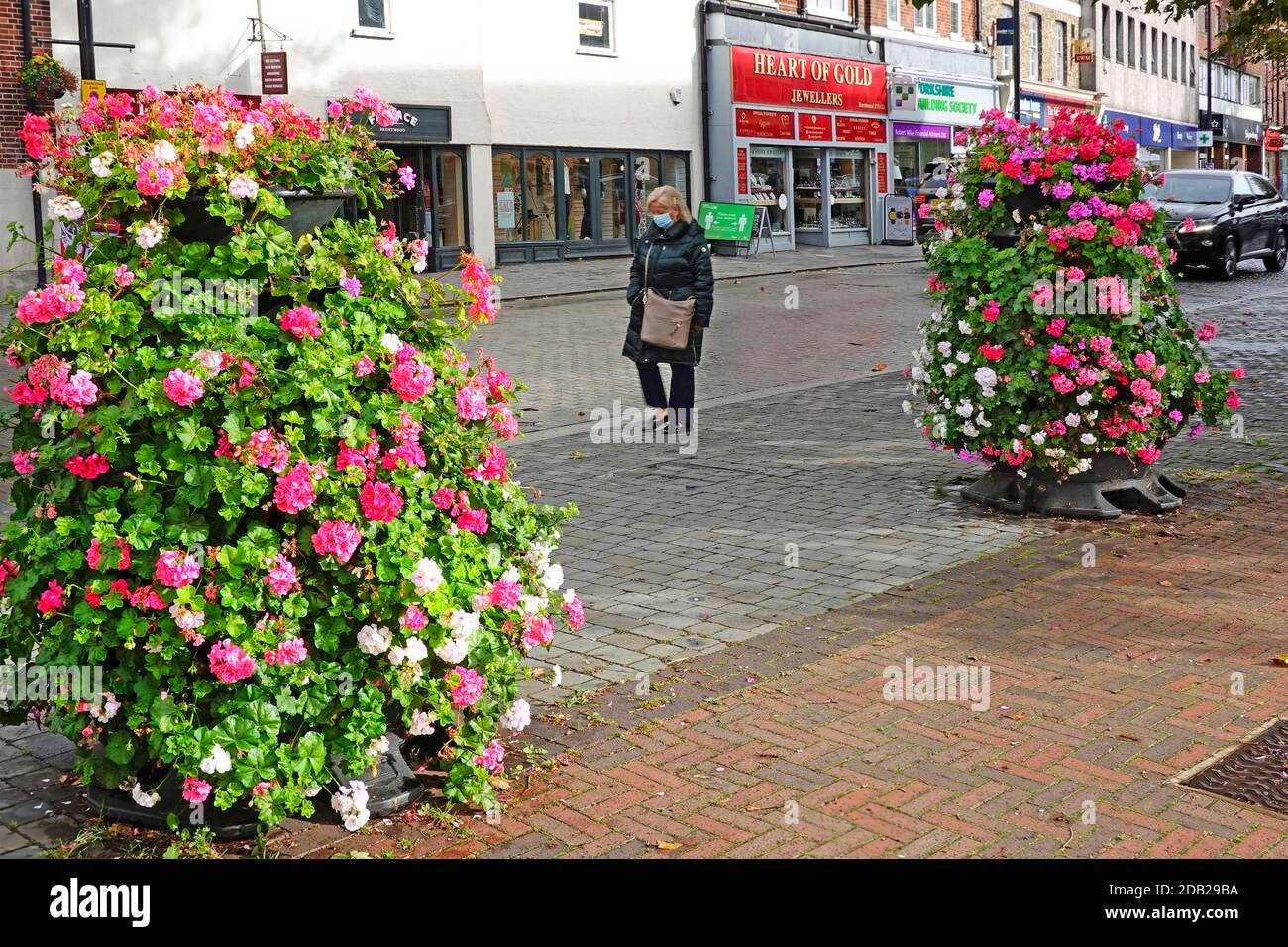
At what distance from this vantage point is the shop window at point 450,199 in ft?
87.2

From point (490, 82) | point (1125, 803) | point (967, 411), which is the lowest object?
point (1125, 803)

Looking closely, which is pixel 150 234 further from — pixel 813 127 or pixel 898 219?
pixel 898 219

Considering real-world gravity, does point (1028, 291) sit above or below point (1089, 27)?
below

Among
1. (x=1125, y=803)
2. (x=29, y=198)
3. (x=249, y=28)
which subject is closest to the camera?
(x=1125, y=803)

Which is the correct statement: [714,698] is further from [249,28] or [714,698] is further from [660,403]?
[249,28]

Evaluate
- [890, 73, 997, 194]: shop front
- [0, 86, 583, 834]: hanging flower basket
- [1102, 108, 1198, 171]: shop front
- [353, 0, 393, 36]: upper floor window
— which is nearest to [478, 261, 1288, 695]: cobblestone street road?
[0, 86, 583, 834]: hanging flower basket

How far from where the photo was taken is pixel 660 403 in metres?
11.0

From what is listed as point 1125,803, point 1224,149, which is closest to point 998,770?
point 1125,803

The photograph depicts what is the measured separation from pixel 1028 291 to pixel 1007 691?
3.05 metres

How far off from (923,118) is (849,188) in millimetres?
3924

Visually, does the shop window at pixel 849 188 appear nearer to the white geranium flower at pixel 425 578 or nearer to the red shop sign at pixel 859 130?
the red shop sign at pixel 859 130

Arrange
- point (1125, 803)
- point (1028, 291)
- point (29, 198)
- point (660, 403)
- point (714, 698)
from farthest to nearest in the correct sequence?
point (29, 198) → point (660, 403) → point (1028, 291) → point (714, 698) → point (1125, 803)

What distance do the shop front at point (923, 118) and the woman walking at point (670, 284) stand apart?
1119 inches

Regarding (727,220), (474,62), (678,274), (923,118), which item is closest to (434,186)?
(474,62)
